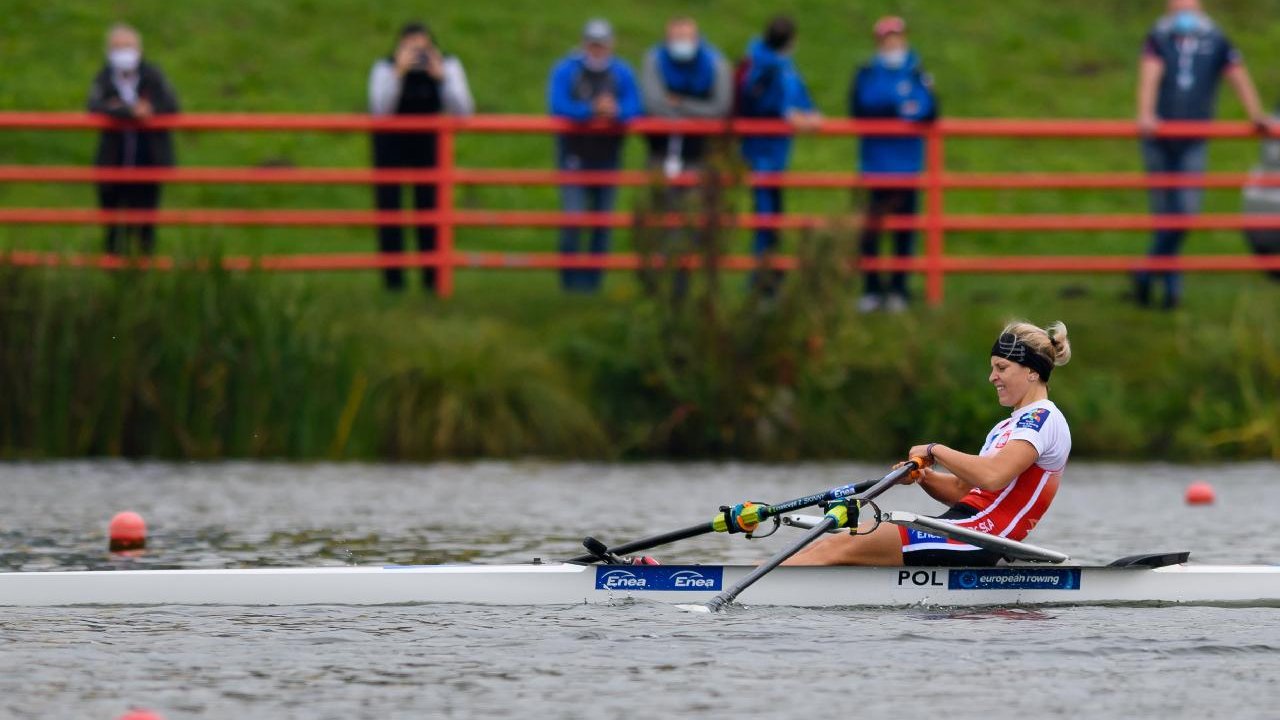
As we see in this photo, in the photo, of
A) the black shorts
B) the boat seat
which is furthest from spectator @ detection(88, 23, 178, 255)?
the boat seat

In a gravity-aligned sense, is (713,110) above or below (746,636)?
above

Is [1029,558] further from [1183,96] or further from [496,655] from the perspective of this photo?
[1183,96]

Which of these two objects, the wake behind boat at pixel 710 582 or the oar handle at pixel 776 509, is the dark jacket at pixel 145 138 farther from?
the oar handle at pixel 776 509

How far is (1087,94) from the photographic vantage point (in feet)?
111

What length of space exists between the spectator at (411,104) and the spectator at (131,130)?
172 cm

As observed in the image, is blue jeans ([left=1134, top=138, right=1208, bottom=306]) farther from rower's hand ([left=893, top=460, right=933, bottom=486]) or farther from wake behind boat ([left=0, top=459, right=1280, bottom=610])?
rower's hand ([left=893, top=460, right=933, bottom=486])

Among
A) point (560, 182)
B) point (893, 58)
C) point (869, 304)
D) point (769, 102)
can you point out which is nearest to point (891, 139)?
point (893, 58)

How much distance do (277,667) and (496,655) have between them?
907 mm

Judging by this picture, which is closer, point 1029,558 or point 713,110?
point 1029,558

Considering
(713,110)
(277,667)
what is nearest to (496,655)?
(277,667)

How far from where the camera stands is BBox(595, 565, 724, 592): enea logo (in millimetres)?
10680

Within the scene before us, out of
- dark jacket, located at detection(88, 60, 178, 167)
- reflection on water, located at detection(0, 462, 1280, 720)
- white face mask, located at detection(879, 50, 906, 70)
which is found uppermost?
white face mask, located at detection(879, 50, 906, 70)

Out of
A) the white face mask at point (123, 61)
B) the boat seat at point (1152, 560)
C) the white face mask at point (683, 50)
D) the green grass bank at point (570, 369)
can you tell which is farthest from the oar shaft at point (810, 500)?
the white face mask at point (123, 61)

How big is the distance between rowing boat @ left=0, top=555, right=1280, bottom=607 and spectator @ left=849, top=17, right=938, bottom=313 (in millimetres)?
8254
